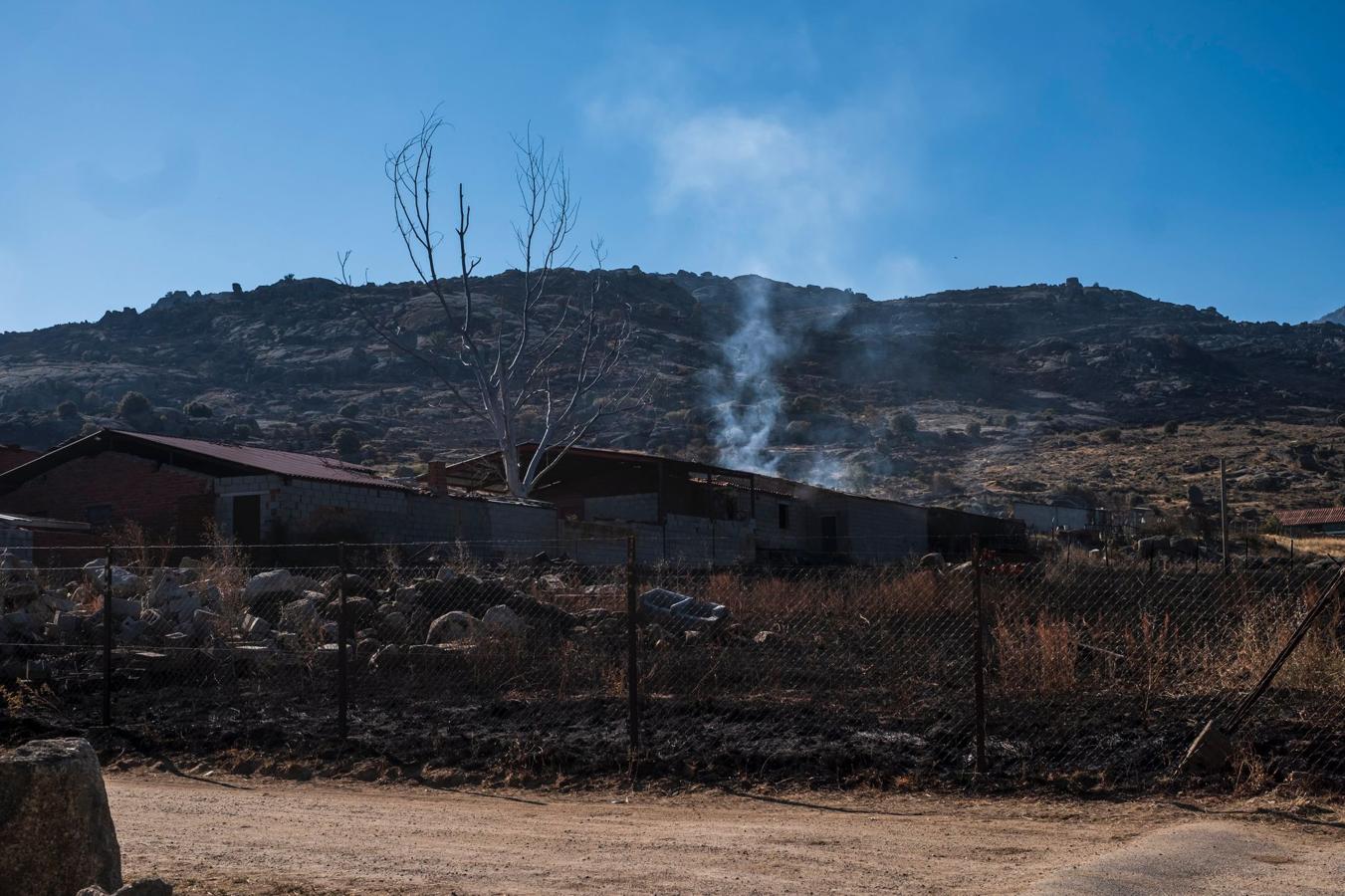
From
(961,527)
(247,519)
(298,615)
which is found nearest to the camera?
(298,615)

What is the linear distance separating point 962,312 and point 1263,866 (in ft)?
495

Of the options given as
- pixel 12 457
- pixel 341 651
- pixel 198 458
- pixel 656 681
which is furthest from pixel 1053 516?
pixel 341 651

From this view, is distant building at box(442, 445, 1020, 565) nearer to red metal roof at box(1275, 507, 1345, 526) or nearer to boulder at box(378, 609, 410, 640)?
boulder at box(378, 609, 410, 640)

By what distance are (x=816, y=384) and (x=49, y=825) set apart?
107 metres

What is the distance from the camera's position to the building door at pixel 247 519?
1193 inches

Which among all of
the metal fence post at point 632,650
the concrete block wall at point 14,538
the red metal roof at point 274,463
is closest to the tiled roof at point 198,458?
the red metal roof at point 274,463

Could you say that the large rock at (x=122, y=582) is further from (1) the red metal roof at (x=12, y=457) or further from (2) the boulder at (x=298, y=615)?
(1) the red metal roof at (x=12, y=457)

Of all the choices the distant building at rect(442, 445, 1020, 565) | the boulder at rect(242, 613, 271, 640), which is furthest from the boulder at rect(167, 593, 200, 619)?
the distant building at rect(442, 445, 1020, 565)

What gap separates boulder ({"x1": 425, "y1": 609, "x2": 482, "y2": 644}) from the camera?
640 inches

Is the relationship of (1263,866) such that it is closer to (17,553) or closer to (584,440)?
(17,553)

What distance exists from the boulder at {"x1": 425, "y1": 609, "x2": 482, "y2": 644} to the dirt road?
19.5 ft

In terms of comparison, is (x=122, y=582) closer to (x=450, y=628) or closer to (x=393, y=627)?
(x=393, y=627)

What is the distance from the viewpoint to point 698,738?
11195 mm

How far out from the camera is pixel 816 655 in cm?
1609
